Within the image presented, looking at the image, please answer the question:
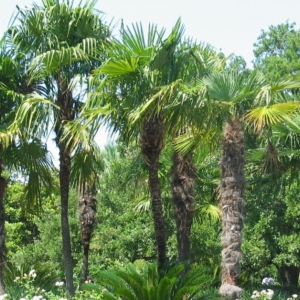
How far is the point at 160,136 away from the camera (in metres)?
11.7

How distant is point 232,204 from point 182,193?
8.29 ft

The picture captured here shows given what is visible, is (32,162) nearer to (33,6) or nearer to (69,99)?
(69,99)

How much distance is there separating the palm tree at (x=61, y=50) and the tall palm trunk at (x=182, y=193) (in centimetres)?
217

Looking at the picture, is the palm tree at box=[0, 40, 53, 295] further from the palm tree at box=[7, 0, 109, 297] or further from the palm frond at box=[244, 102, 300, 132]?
the palm frond at box=[244, 102, 300, 132]

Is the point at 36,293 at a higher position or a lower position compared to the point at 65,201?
lower

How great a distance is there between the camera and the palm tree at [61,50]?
13023 mm

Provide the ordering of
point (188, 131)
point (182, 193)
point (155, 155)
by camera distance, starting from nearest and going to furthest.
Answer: point (155, 155) → point (188, 131) → point (182, 193)

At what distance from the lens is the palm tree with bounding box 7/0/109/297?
13023mm

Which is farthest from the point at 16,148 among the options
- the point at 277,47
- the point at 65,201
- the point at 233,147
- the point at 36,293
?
the point at 277,47

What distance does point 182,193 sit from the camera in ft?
44.7

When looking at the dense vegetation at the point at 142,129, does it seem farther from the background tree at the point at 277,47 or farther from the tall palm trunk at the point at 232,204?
the background tree at the point at 277,47

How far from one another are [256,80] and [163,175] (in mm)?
6506

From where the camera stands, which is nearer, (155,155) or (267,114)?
(267,114)

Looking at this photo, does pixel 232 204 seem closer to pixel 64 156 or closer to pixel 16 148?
pixel 64 156
